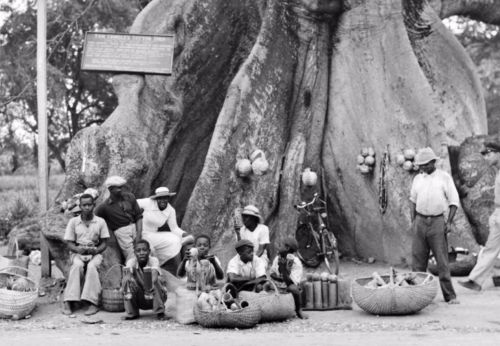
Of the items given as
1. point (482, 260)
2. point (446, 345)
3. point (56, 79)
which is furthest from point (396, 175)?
point (56, 79)

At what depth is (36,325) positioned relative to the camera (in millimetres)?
8586

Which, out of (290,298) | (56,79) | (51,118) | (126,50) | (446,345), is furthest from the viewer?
(51,118)

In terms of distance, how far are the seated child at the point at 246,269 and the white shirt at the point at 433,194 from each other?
187cm

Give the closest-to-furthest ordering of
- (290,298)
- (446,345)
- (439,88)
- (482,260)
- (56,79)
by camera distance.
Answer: (446,345), (290,298), (482,260), (439,88), (56,79)

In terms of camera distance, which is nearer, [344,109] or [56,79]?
[344,109]

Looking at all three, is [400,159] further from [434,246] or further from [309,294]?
[309,294]

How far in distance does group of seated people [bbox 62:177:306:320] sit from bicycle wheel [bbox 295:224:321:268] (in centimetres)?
190

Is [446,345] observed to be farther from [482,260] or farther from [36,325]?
[36,325]

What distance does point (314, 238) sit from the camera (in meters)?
12.0

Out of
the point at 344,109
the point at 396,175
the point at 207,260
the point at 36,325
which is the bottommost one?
the point at 36,325

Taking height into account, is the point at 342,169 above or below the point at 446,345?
above

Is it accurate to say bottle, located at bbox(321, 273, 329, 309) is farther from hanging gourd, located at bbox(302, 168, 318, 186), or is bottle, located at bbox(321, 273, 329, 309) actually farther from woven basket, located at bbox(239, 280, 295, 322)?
hanging gourd, located at bbox(302, 168, 318, 186)

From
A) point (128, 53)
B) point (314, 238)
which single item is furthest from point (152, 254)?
point (128, 53)

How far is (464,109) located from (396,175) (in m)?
2.60
